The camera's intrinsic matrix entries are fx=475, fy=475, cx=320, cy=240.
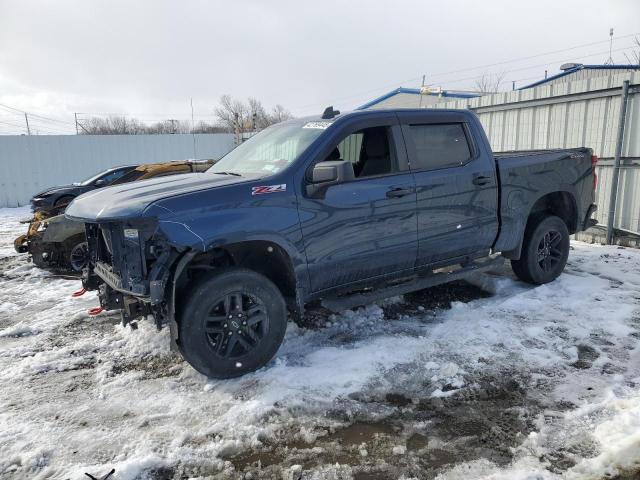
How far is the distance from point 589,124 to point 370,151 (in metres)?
5.82

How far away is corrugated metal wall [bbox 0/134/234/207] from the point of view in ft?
60.3

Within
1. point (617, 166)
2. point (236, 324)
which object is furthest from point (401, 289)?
point (617, 166)

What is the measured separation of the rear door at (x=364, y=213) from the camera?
393 centimetres

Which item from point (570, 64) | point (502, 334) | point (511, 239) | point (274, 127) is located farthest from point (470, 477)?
point (570, 64)

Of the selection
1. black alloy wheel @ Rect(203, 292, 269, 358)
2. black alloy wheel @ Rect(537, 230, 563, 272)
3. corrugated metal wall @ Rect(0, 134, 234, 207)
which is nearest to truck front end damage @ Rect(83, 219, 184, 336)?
black alloy wheel @ Rect(203, 292, 269, 358)

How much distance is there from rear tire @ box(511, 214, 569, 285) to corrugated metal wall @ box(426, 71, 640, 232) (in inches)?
110

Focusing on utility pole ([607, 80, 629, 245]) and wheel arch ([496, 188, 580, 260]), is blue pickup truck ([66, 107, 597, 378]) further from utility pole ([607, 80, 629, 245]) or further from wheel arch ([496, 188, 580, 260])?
utility pole ([607, 80, 629, 245])

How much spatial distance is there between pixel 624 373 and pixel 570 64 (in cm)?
1816

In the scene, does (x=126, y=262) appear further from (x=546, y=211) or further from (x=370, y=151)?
(x=546, y=211)

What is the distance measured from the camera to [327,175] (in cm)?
374

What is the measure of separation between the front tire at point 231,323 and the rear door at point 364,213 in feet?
1.56

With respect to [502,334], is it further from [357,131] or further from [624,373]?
[357,131]

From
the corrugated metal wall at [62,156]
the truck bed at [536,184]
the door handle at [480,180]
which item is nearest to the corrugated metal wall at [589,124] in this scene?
the truck bed at [536,184]

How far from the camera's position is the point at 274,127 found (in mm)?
4988
